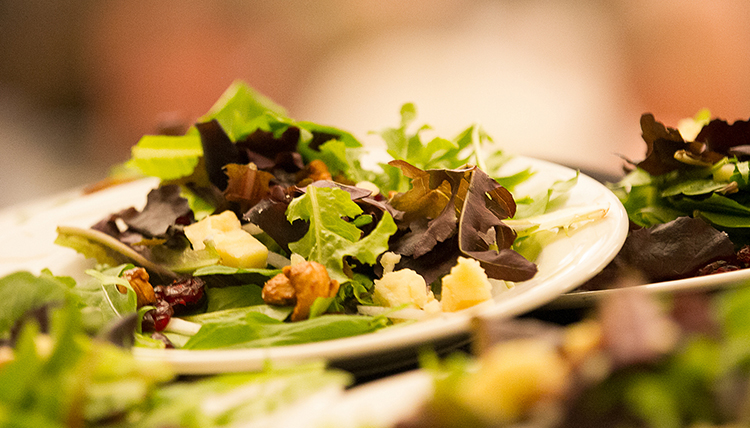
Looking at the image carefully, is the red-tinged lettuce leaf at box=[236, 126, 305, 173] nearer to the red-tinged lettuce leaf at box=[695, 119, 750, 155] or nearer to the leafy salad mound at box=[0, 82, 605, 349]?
the leafy salad mound at box=[0, 82, 605, 349]

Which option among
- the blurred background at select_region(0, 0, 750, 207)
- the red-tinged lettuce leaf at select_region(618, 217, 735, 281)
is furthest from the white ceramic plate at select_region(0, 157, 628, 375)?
the blurred background at select_region(0, 0, 750, 207)

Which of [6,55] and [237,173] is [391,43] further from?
[237,173]

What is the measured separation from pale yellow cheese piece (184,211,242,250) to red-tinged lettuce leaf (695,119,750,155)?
3.15 ft

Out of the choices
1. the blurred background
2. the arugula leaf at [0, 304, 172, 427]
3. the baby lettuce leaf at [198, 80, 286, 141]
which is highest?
the arugula leaf at [0, 304, 172, 427]

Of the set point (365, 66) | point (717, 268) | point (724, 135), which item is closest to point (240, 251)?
point (717, 268)

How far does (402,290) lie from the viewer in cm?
82

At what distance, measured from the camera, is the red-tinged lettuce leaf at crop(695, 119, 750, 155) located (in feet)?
3.52

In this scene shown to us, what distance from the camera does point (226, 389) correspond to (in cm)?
42

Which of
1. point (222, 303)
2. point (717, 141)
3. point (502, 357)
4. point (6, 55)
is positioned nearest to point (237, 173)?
point (222, 303)

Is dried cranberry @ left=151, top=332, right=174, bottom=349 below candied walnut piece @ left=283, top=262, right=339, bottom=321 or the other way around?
below

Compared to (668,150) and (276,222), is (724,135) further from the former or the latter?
(276,222)

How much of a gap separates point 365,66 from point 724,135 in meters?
2.99

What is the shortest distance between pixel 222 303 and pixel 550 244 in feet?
1.84

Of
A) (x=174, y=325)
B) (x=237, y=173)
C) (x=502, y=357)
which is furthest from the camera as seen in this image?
(x=237, y=173)
